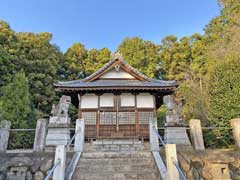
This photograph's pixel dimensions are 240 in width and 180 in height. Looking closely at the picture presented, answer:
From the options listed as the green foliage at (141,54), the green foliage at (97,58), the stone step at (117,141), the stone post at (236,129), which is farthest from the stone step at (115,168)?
the green foliage at (97,58)

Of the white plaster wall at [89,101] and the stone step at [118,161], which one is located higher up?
the white plaster wall at [89,101]

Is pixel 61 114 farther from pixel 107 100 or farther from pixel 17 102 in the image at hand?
pixel 17 102

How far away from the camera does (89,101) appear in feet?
44.6

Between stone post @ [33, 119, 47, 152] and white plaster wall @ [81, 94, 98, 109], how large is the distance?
452cm

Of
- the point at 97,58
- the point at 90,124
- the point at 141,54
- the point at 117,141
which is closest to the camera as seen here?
the point at 117,141

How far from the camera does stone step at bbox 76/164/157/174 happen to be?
22.0ft

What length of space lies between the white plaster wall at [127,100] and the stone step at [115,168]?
6.72 meters

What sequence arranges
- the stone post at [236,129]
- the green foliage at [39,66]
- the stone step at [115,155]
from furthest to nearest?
the green foliage at [39,66], the stone post at [236,129], the stone step at [115,155]

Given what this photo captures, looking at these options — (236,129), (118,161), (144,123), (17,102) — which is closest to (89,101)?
(144,123)

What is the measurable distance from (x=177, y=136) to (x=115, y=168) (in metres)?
4.03

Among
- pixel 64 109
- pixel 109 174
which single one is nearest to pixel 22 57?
pixel 64 109

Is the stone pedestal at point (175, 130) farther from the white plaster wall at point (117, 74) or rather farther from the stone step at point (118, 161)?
the white plaster wall at point (117, 74)

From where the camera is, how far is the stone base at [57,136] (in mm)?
9648

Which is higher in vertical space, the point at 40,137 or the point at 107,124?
the point at 107,124
